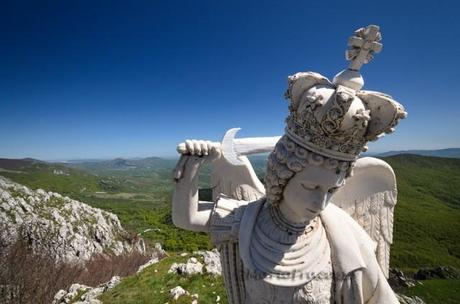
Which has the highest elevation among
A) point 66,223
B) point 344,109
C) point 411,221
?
point 344,109

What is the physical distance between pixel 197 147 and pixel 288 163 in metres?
0.70

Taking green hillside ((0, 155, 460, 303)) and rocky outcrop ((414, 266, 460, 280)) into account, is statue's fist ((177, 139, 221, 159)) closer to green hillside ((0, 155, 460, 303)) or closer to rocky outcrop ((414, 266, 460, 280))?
green hillside ((0, 155, 460, 303))

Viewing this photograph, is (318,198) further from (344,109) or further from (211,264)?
(211,264)

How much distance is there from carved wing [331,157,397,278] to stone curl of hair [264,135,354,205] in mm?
672

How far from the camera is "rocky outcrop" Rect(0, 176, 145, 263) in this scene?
106 feet

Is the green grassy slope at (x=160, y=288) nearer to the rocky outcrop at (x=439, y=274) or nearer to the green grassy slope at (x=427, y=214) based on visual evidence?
the rocky outcrop at (x=439, y=274)

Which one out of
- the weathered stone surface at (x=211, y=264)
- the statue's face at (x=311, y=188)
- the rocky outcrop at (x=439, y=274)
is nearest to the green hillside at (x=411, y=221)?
the statue's face at (x=311, y=188)

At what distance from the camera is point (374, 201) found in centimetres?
276

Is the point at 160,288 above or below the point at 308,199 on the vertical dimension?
below

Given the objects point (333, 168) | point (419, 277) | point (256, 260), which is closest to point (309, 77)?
point (333, 168)

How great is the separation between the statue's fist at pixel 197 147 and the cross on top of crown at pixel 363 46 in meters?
1.16

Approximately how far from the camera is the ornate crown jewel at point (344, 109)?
1846mm

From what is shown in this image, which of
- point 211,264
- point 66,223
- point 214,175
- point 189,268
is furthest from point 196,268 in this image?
point 66,223

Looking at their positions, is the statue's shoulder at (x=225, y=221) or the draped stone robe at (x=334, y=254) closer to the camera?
the draped stone robe at (x=334, y=254)
